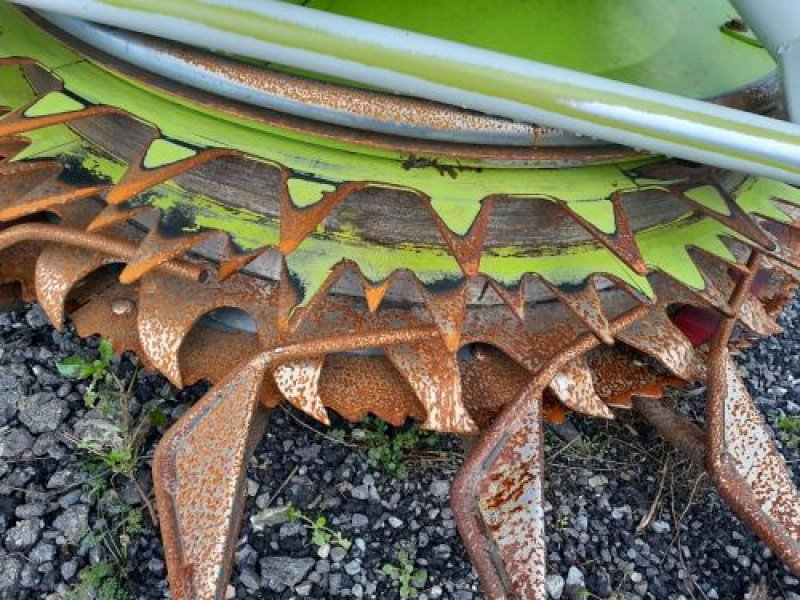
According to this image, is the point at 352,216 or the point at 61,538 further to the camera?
the point at 61,538

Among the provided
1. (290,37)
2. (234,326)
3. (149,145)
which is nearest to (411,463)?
(234,326)

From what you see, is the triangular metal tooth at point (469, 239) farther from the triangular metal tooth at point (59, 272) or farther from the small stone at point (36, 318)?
the small stone at point (36, 318)

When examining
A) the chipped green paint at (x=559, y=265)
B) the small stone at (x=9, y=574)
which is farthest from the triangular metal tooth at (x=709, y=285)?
the small stone at (x=9, y=574)

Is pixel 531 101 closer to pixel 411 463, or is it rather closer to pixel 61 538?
pixel 411 463

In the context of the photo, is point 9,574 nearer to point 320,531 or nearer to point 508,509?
point 320,531

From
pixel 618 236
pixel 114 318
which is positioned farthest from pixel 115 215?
pixel 618 236
